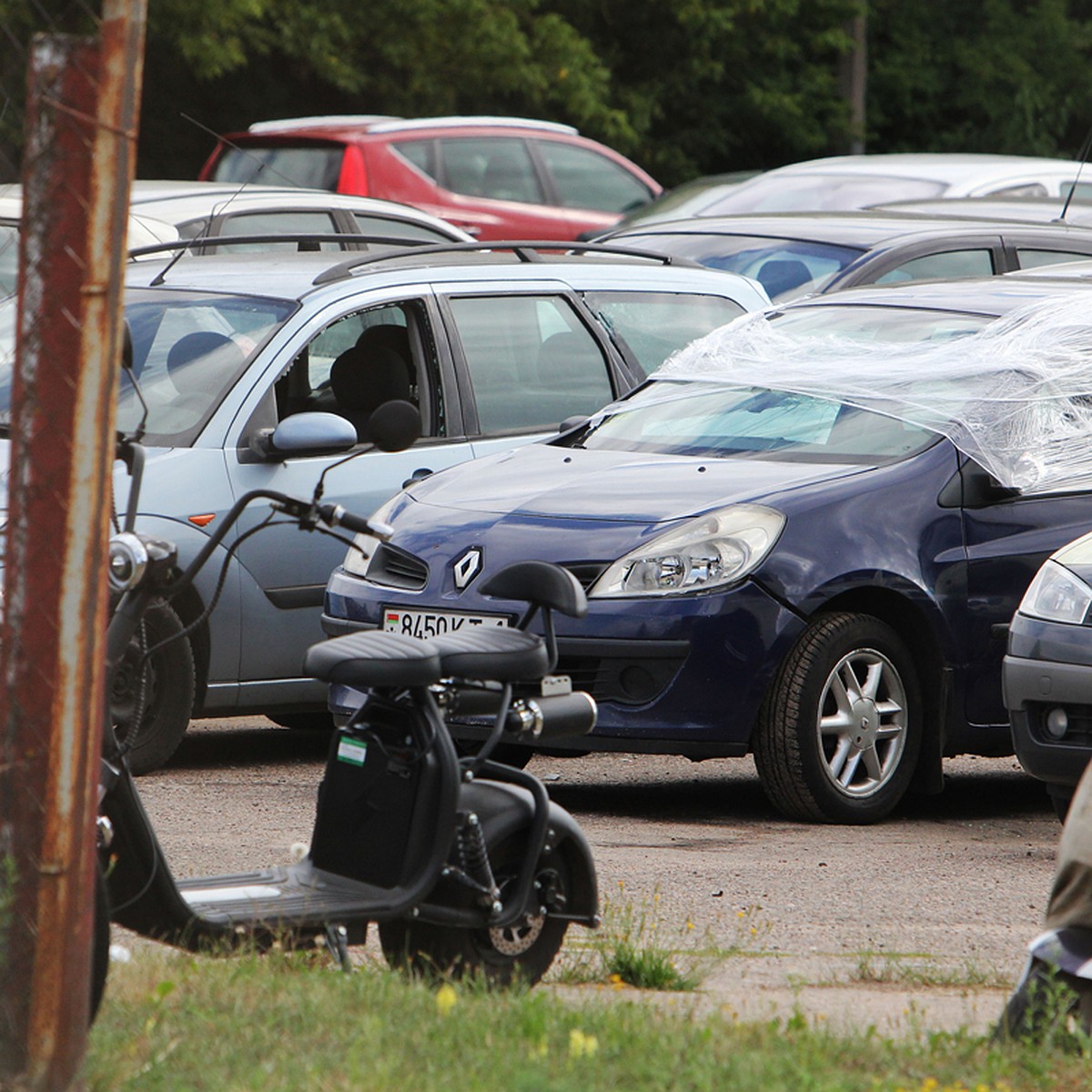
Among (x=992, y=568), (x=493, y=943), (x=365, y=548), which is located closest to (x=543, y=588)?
(x=493, y=943)

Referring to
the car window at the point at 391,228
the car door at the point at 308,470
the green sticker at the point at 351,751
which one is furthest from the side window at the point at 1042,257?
the green sticker at the point at 351,751

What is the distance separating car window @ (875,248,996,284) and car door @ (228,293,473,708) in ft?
11.2

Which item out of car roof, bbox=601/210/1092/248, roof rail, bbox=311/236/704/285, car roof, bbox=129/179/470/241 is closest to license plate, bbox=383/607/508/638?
roof rail, bbox=311/236/704/285

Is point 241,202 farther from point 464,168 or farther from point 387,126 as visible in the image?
point 464,168

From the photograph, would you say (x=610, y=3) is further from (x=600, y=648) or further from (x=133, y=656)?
(x=133, y=656)

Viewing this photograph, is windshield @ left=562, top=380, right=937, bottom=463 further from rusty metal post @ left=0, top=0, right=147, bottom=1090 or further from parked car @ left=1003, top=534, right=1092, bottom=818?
rusty metal post @ left=0, top=0, right=147, bottom=1090

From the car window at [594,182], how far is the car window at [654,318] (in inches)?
332

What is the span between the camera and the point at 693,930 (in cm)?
538

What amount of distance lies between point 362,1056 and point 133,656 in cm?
107

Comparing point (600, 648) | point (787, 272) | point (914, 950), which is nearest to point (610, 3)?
point (787, 272)

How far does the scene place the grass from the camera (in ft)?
12.2

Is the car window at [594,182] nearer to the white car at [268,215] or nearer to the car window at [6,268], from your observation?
the white car at [268,215]

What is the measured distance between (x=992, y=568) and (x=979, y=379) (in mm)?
686

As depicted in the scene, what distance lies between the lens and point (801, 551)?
681 centimetres
